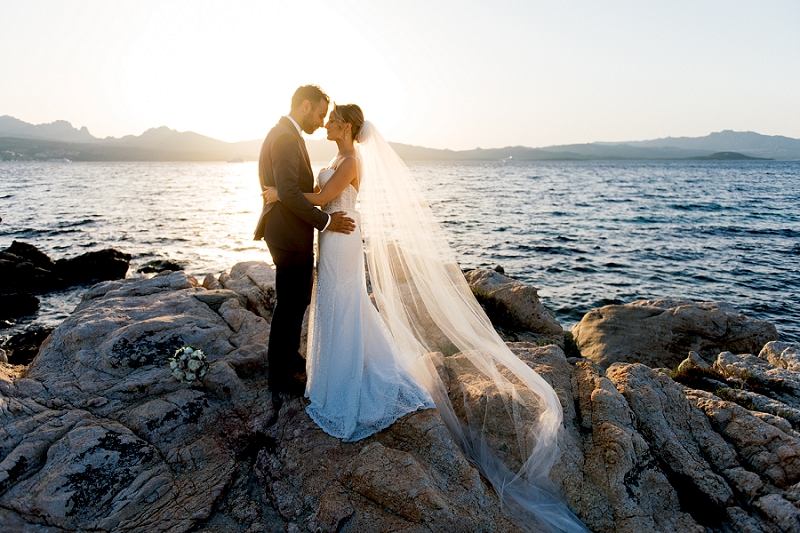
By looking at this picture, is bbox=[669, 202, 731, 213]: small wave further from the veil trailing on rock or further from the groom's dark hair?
the groom's dark hair

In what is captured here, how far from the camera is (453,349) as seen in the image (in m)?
6.38

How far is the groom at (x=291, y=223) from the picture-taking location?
15.8 feet

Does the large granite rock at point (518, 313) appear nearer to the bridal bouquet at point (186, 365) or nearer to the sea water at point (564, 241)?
the sea water at point (564, 241)

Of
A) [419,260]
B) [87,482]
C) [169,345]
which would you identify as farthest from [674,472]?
[169,345]

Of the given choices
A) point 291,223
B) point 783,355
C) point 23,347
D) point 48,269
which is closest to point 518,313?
point 783,355

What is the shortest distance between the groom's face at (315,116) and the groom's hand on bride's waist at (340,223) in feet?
3.06

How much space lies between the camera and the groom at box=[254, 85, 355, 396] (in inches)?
189

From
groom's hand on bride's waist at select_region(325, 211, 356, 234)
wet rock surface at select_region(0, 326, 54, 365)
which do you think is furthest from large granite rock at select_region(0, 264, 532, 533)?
wet rock surface at select_region(0, 326, 54, 365)

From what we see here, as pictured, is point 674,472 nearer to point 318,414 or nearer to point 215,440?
point 318,414

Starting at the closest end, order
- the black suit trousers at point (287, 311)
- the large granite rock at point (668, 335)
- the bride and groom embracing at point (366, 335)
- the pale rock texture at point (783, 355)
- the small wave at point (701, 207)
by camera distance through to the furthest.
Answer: the bride and groom embracing at point (366, 335), the black suit trousers at point (287, 311), the pale rock texture at point (783, 355), the large granite rock at point (668, 335), the small wave at point (701, 207)

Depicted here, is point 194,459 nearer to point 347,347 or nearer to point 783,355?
point 347,347

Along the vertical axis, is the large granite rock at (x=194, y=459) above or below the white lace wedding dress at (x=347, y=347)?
below

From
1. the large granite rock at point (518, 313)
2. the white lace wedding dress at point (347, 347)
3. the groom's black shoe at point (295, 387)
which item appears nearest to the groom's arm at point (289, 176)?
the white lace wedding dress at point (347, 347)

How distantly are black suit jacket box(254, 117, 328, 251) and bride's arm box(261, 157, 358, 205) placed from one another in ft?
0.46
